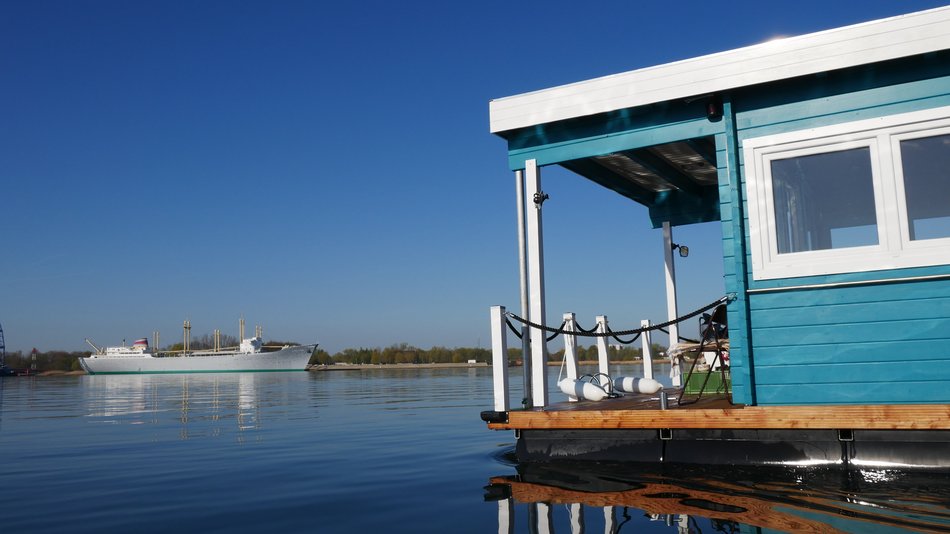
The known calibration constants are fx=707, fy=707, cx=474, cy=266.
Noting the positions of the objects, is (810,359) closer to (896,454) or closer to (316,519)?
(896,454)

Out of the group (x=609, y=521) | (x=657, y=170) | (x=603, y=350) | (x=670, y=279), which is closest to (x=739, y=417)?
(x=609, y=521)

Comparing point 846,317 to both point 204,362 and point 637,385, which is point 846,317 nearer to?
point 637,385

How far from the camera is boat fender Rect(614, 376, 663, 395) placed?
27.8 feet

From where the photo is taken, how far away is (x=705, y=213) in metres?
10.3

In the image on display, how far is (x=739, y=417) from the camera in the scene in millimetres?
5496

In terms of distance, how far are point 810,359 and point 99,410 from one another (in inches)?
722

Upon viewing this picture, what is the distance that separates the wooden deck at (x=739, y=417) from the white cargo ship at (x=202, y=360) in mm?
85948

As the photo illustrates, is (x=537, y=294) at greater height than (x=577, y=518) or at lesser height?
greater

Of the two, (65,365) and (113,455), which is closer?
(113,455)

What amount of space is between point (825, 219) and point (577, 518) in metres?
3.24

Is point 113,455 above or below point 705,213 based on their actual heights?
below

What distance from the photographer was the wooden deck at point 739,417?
492 centimetres

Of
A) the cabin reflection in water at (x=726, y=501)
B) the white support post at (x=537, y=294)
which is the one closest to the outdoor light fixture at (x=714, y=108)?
the white support post at (x=537, y=294)

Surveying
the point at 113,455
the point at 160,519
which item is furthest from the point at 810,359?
the point at 113,455
